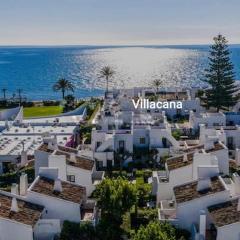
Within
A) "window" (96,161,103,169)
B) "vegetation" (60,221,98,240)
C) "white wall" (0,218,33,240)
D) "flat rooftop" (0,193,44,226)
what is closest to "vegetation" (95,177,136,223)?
"vegetation" (60,221,98,240)

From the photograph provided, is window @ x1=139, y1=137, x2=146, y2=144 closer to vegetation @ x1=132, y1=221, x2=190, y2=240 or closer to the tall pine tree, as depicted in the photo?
vegetation @ x1=132, y1=221, x2=190, y2=240

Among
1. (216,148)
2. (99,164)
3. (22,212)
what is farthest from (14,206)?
(99,164)

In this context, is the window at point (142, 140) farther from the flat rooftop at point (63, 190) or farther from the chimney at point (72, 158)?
the flat rooftop at point (63, 190)

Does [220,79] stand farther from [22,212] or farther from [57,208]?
[22,212]

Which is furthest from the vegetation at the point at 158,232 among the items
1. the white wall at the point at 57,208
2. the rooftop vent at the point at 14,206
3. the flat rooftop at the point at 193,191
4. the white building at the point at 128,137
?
the white building at the point at 128,137

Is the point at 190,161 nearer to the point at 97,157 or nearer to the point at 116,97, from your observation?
the point at 97,157

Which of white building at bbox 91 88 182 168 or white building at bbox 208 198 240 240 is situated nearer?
white building at bbox 208 198 240 240

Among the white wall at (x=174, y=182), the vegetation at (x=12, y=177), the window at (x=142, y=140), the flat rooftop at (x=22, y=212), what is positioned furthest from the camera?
the window at (x=142, y=140)
